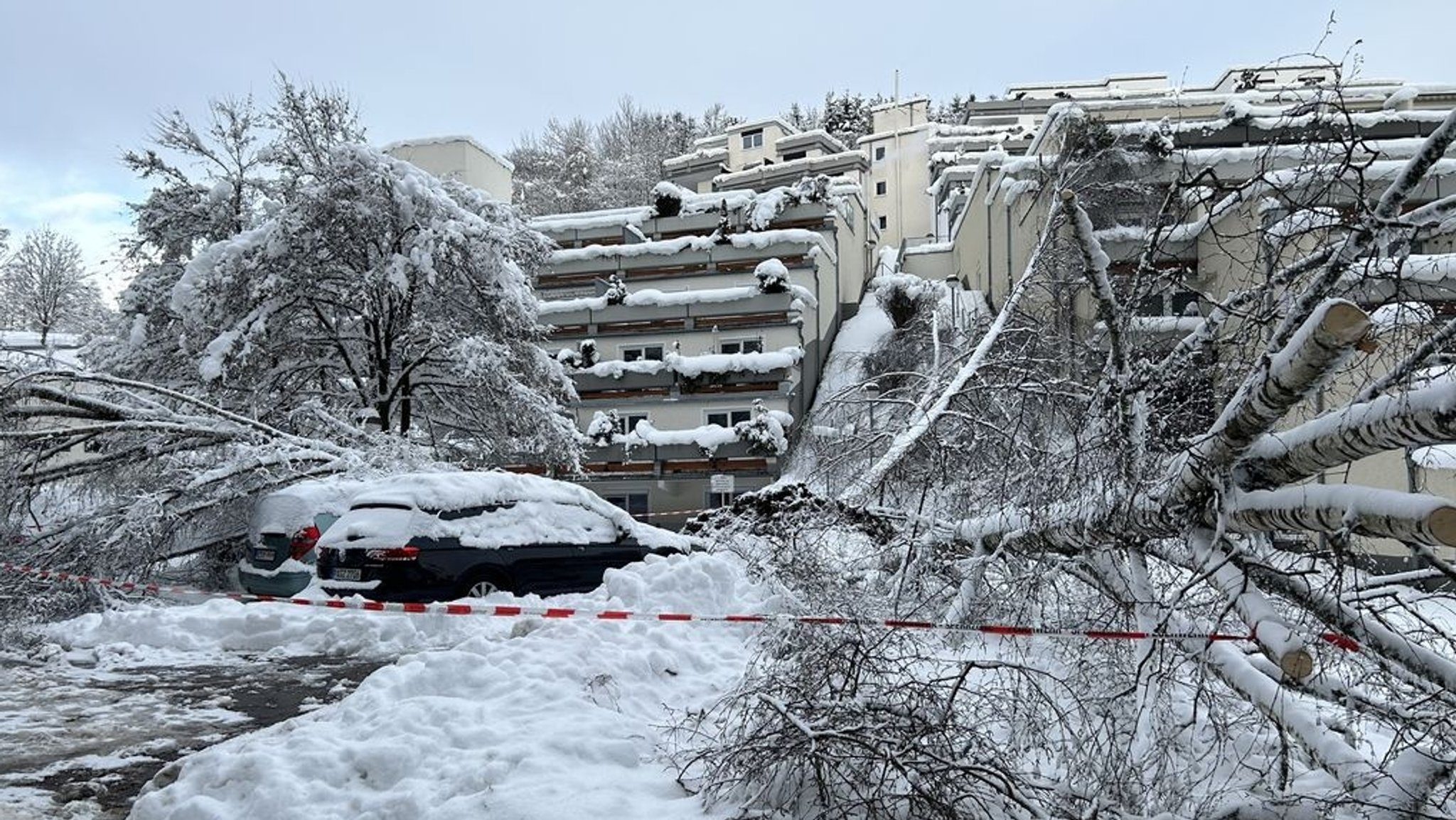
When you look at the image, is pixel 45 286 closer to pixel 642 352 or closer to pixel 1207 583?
pixel 642 352

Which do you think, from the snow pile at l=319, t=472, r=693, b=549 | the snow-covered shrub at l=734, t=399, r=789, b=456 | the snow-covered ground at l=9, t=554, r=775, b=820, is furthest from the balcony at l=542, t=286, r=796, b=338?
the snow-covered ground at l=9, t=554, r=775, b=820

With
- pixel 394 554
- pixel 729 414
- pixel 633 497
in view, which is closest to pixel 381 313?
pixel 394 554

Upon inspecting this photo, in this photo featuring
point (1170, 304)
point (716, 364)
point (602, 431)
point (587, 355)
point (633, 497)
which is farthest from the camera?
point (587, 355)

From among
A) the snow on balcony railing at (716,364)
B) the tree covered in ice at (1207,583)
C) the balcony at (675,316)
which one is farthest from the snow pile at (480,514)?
the balcony at (675,316)

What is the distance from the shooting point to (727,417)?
90.1 ft

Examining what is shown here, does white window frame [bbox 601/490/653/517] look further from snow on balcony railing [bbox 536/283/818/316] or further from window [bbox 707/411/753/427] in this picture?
snow on balcony railing [bbox 536/283/818/316]

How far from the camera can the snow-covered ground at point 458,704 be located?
160 inches

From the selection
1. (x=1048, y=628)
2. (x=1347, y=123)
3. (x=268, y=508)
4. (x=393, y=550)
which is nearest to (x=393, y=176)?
(x=268, y=508)

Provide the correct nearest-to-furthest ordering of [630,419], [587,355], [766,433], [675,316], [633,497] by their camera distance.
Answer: [766,433] → [633,497] → [630,419] → [587,355] → [675,316]

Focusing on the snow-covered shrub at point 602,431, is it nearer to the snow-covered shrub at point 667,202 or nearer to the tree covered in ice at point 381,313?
the tree covered in ice at point 381,313

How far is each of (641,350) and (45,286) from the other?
40.4 metres

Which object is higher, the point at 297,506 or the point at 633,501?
the point at 297,506

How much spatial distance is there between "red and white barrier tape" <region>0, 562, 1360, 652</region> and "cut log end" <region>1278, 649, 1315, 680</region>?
0.73 ft

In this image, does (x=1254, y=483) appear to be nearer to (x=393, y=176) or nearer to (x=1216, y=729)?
(x=1216, y=729)
